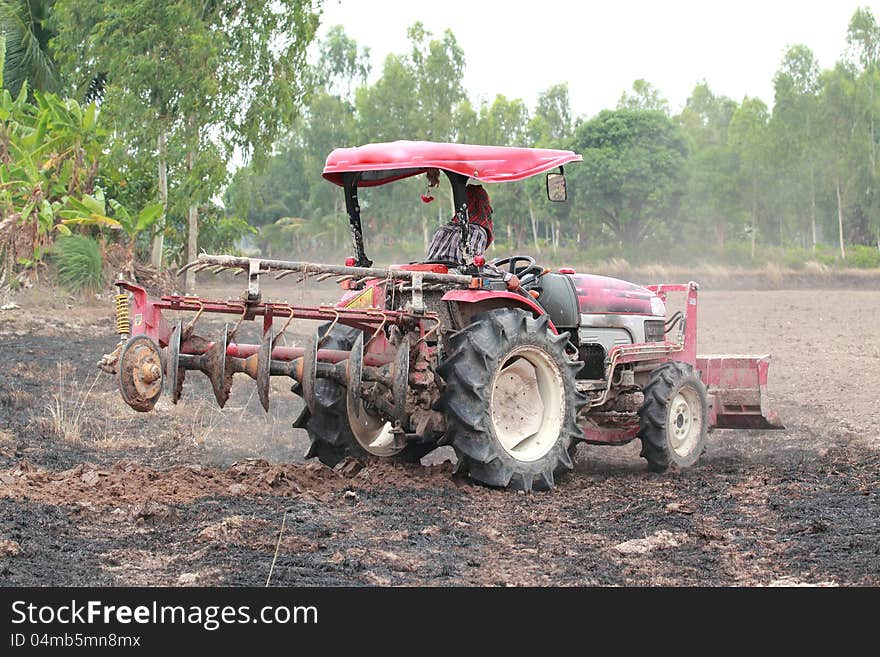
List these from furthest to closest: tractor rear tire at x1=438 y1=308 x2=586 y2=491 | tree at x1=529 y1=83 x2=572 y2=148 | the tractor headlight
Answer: tree at x1=529 y1=83 x2=572 y2=148, the tractor headlight, tractor rear tire at x1=438 y1=308 x2=586 y2=491

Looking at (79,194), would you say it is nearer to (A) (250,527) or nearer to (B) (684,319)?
(B) (684,319)

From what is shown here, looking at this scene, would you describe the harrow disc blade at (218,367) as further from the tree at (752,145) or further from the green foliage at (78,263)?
the tree at (752,145)

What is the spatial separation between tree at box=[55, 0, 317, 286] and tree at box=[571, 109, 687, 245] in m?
32.8

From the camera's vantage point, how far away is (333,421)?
9188 millimetres

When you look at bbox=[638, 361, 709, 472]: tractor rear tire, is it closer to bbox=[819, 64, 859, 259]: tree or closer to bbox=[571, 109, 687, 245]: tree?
bbox=[819, 64, 859, 259]: tree

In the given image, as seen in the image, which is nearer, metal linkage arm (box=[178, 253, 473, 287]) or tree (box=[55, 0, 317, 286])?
metal linkage arm (box=[178, 253, 473, 287])

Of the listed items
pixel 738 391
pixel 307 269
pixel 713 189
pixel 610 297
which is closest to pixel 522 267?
pixel 610 297

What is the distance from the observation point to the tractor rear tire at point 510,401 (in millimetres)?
Result: 8148

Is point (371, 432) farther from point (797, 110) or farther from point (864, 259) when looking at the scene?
point (797, 110)

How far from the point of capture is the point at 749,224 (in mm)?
66750

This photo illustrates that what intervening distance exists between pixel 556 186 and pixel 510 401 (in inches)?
76.5

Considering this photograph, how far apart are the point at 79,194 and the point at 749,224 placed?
170 feet

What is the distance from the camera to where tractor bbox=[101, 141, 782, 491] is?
7.77 m

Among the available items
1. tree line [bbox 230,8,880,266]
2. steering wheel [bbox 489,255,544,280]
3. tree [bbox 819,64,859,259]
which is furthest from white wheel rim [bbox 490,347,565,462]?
tree [bbox 819,64,859,259]
